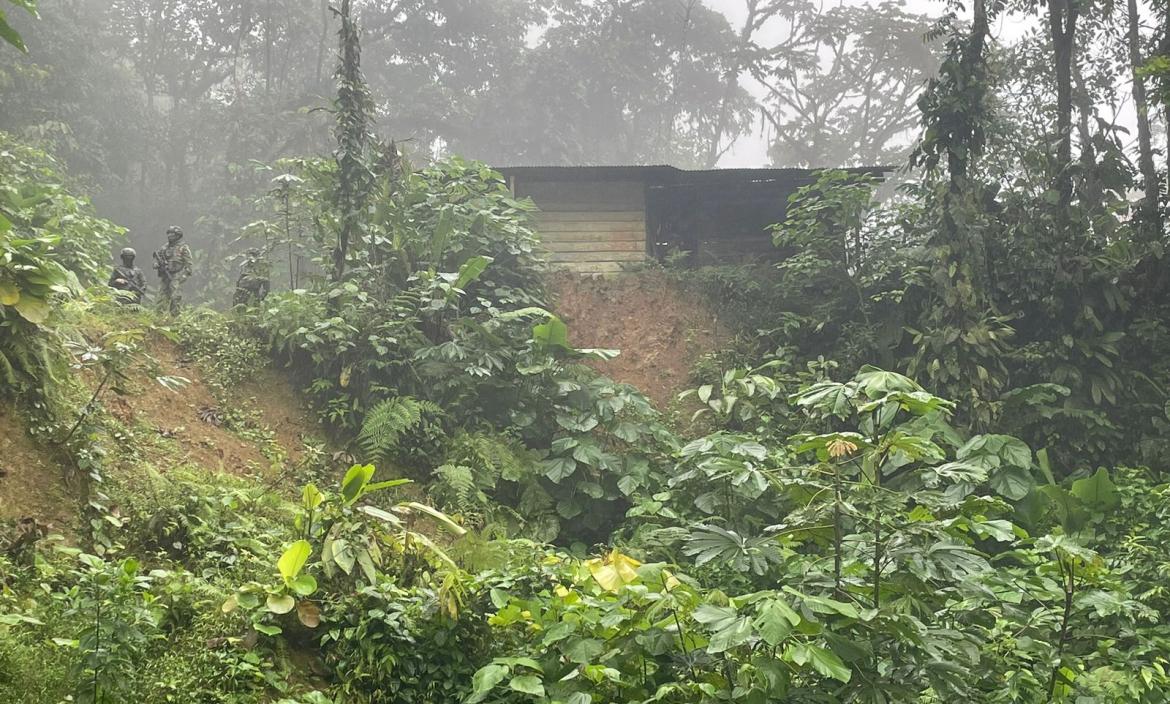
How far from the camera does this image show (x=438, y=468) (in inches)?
307

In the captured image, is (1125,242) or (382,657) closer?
(382,657)

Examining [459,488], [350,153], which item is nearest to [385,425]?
[459,488]

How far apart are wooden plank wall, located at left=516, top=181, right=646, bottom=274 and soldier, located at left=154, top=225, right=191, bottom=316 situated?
6.75 meters

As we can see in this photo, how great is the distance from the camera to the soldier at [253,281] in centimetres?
1111

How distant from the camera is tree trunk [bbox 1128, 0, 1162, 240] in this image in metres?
10.3

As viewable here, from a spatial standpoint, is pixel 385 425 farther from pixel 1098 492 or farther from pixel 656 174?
pixel 656 174

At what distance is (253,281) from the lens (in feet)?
36.8

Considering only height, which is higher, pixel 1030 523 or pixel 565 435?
pixel 565 435

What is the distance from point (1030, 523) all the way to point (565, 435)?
4.84 metres

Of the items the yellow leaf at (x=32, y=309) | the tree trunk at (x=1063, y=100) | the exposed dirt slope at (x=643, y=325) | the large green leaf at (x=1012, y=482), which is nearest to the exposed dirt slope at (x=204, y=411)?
the yellow leaf at (x=32, y=309)

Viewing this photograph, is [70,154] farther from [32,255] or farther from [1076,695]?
[1076,695]

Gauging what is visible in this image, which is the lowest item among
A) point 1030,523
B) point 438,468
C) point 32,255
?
point 1030,523

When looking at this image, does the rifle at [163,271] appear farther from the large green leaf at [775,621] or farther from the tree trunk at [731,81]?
the tree trunk at [731,81]

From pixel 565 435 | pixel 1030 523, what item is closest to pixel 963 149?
pixel 1030 523
